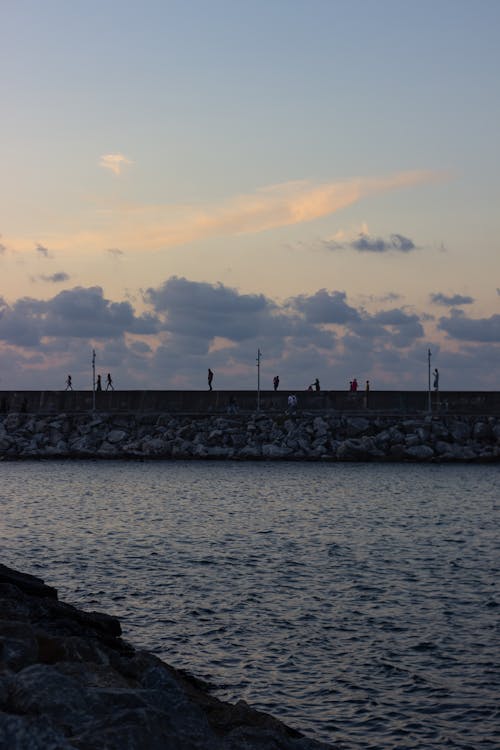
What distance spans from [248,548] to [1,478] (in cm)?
2672

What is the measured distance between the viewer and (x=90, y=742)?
23.1ft

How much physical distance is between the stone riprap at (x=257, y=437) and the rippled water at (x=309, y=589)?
49.8 feet

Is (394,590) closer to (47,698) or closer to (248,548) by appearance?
(248,548)

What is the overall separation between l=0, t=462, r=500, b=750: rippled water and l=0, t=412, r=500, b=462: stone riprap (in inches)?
598

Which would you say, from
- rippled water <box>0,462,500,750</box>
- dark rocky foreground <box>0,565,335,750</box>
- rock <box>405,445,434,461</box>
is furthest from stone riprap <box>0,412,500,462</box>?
dark rocky foreground <box>0,565,335,750</box>

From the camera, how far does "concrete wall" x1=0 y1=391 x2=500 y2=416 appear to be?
60188mm

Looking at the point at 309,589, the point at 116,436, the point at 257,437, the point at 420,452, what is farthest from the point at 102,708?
the point at 116,436

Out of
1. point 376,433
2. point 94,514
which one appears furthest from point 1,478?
point 376,433

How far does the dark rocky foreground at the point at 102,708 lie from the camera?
705 centimetres

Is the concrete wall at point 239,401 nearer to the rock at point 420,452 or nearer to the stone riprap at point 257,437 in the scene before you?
the stone riprap at point 257,437

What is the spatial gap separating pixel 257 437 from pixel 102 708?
163 feet

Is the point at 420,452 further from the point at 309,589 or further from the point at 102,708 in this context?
the point at 102,708

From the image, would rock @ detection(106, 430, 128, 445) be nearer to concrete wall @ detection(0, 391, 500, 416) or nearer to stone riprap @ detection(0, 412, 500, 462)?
stone riprap @ detection(0, 412, 500, 462)

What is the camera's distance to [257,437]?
57.4 metres
